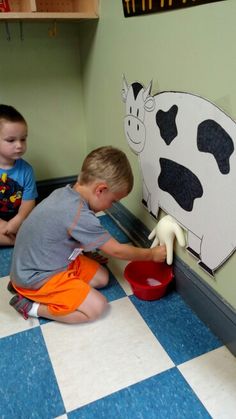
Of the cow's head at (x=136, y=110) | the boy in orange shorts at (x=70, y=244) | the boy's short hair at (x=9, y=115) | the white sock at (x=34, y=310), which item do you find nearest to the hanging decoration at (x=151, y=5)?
the cow's head at (x=136, y=110)

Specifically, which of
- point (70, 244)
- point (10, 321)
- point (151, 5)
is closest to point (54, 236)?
point (70, 244)

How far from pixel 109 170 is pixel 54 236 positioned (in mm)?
236

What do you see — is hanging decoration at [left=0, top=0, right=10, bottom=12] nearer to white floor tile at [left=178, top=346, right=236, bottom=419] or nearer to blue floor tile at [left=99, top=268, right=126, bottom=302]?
blue floor tile at [left=99, top=268, right=126, bottom=302]

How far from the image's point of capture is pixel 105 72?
124 cm

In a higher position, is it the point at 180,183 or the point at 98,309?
the point at 180,183

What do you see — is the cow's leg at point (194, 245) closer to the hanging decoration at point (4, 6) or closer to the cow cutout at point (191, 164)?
the cow cutout at point (191, 164)

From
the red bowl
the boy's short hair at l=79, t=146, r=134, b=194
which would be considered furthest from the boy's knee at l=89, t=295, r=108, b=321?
the boy's short hair at l=79, t=146, r=134, b=194

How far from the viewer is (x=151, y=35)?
888mm

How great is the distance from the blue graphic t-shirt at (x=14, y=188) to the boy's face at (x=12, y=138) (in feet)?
0.24

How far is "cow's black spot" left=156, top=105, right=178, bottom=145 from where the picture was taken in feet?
2.78

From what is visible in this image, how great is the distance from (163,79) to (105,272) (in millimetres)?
618

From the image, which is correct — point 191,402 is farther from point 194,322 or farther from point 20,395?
point 20,395

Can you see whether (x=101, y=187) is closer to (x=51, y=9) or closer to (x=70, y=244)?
(x=70, y=244)

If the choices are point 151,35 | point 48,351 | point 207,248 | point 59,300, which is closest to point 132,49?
point 151,35
